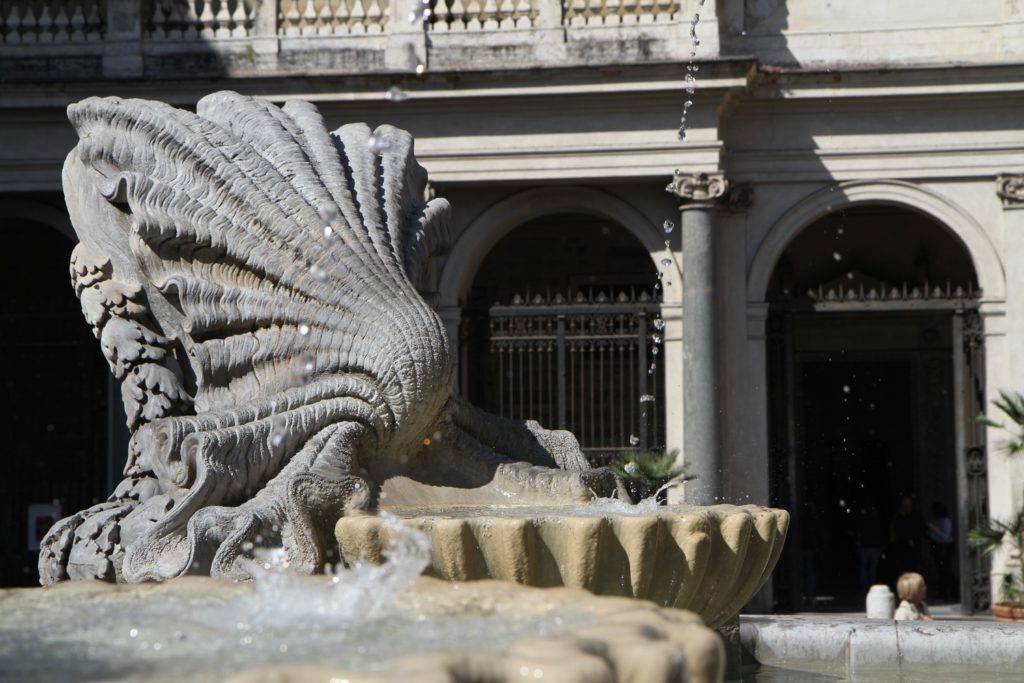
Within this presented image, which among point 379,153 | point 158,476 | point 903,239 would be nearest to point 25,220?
point 903,239

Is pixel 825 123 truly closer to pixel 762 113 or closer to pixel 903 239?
pixel 762 113

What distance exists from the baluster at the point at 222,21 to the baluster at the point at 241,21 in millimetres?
50

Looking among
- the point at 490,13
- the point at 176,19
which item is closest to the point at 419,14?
the point at 490,13

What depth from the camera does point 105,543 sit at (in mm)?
4754

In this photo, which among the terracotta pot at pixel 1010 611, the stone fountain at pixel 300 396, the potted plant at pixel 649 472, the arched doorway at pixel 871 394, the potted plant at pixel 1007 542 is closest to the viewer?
the stone fountain at pixel 300 396

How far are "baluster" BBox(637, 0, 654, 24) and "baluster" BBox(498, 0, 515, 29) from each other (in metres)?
1.08

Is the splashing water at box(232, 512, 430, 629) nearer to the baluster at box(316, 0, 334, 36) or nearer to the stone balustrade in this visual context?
the baluster at box(316, 0, 334, 36)

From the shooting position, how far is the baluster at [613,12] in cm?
1441

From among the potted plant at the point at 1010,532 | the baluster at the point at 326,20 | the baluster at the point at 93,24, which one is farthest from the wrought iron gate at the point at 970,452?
the baluster at the point at 93,24

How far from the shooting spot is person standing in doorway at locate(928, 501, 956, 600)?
15.1 m

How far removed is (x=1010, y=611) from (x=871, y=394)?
7.31 meters

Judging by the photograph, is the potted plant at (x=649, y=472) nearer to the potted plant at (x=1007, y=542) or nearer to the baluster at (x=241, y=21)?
the potted plant at (x=1007, y=542)

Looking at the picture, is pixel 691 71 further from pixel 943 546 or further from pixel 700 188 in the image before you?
pixel 943 546

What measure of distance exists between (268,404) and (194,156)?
0.96 m
